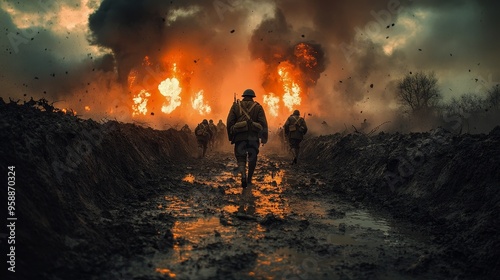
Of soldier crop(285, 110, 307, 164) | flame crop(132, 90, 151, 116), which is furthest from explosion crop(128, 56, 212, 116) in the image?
soldier crop(285, 110, 307, 164)

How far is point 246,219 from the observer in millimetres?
5301

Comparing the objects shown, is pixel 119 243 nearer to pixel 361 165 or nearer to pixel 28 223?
pixel 28 223

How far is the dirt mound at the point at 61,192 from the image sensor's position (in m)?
3.14

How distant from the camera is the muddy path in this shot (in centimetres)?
333

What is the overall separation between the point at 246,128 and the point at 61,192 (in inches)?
204

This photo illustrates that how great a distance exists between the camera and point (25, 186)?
11.6 feet

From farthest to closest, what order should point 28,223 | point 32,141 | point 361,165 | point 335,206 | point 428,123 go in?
1. point 428,123
2. point 361,165
3. point 335,206
4. point 32,141
5. point 28,223

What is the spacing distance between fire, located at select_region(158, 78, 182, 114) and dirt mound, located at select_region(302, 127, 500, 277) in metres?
39.6

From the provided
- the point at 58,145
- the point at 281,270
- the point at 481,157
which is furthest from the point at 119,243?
the point at 481,157

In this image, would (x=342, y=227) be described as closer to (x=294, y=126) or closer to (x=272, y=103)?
(x=294, y=126)

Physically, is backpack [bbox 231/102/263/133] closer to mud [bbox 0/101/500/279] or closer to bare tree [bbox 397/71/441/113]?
mud [bbox 0/101/500/279]

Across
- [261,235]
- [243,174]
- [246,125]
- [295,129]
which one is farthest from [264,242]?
[295,129]

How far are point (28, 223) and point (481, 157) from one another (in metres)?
6.55

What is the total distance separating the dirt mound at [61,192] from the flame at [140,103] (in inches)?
1516
